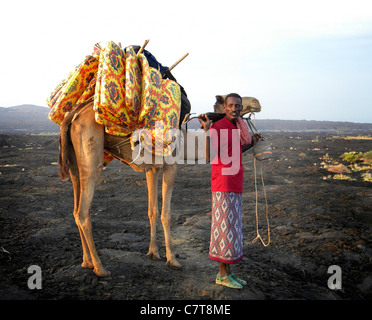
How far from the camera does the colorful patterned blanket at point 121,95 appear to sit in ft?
11.8

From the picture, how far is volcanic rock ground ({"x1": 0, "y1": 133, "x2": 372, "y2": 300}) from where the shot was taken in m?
3.65

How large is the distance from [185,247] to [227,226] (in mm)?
1807

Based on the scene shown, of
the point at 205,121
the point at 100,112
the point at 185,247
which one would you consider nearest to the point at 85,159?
the point at 100,112

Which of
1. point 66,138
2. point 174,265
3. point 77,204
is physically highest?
point 66,138

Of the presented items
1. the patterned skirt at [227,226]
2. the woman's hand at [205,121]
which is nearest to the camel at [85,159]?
the woman's hand at [205,121]

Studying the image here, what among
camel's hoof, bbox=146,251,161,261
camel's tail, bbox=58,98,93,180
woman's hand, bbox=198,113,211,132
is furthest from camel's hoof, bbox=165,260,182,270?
woman's hand, bbox=198,113,211,132

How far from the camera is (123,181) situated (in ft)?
37.9

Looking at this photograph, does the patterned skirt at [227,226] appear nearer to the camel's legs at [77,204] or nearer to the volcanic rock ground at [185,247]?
the volcanic rock ground at [185,247]

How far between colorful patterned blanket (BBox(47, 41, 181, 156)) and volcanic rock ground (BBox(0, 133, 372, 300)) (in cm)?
169

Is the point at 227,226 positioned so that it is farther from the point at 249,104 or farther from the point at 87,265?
the point at 87,265

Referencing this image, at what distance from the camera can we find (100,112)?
3.56 meters

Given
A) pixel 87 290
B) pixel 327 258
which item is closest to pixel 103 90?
pixel 87 290

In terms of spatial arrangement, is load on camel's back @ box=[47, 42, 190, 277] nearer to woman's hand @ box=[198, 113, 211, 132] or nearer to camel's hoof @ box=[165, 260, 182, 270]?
woman's hand @ box=[198, 113, 211, 132]
